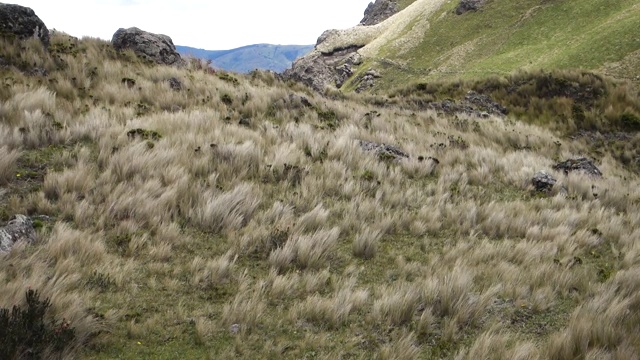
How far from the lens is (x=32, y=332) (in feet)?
10.2

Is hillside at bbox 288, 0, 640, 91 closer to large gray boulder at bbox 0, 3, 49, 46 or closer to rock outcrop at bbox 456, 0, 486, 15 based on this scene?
rock outcrop at bbox 456, 0, 486, 15

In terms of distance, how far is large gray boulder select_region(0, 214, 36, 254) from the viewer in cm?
429

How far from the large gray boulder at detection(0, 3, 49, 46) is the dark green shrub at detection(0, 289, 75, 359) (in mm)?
12537

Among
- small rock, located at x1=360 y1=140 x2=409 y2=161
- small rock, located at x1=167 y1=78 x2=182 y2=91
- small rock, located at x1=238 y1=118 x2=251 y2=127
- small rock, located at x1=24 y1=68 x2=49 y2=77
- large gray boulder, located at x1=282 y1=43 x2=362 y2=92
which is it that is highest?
large gray boulder, located at x1=282 y1=43 x2=362 y2=92

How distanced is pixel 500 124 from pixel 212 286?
1852 centimetres

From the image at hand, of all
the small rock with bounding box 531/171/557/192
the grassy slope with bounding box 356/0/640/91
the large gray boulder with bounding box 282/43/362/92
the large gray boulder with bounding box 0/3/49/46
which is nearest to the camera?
the small rock with bounding box 531/171/557/192

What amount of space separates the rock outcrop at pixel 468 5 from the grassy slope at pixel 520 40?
42.5 inches

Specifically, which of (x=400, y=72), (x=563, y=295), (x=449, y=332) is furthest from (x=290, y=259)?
(x=400, y=72)

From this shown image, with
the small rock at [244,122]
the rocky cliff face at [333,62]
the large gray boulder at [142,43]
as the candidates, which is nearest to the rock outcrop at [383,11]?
the rocky cliff face at [333,62]

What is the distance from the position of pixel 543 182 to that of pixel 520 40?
47909 millimetres

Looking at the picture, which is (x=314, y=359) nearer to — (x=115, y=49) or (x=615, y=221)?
(x=615, y=221)

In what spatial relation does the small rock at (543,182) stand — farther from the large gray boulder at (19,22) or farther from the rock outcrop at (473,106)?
the large gray boulder at (19,22)

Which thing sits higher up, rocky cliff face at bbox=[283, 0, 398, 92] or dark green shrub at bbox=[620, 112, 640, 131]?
rocky cliff face at bbox=[283, 0, 398, 92]

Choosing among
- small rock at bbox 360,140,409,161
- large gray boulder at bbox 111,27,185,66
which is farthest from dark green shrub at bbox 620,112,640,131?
large gray boulder at bbox 111,27,185,66
